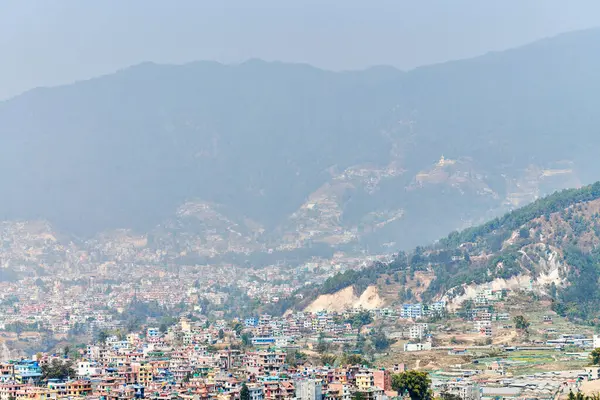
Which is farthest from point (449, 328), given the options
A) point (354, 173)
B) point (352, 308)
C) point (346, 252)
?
point (354, 173)

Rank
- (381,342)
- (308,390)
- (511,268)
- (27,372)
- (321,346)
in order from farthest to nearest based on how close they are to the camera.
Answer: (511,268)
(381,342)
(321,346)
(27,372)
(308,390)

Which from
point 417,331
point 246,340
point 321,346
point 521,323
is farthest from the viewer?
point 417,331

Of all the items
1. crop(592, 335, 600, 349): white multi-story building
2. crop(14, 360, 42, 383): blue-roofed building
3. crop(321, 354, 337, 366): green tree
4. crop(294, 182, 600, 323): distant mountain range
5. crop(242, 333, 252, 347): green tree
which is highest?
crop(294, 182, 600, 323): distant mountain range

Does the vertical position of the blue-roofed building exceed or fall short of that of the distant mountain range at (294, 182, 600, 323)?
it falls short

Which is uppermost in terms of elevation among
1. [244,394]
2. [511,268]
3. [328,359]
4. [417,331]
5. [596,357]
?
[511,268]

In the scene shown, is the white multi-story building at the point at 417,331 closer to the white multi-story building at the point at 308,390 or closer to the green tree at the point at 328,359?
the green tree at the point at 328,359

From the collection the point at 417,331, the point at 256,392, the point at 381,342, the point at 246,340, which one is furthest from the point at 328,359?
the point at 256,392

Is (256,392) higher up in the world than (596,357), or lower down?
lower down

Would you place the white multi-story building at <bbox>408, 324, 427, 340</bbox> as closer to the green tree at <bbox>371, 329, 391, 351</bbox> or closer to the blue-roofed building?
the green tree at <bbox>371, 329, 391, 351</bbox>

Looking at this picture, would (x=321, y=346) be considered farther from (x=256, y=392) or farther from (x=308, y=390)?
(x=308, y=390)
